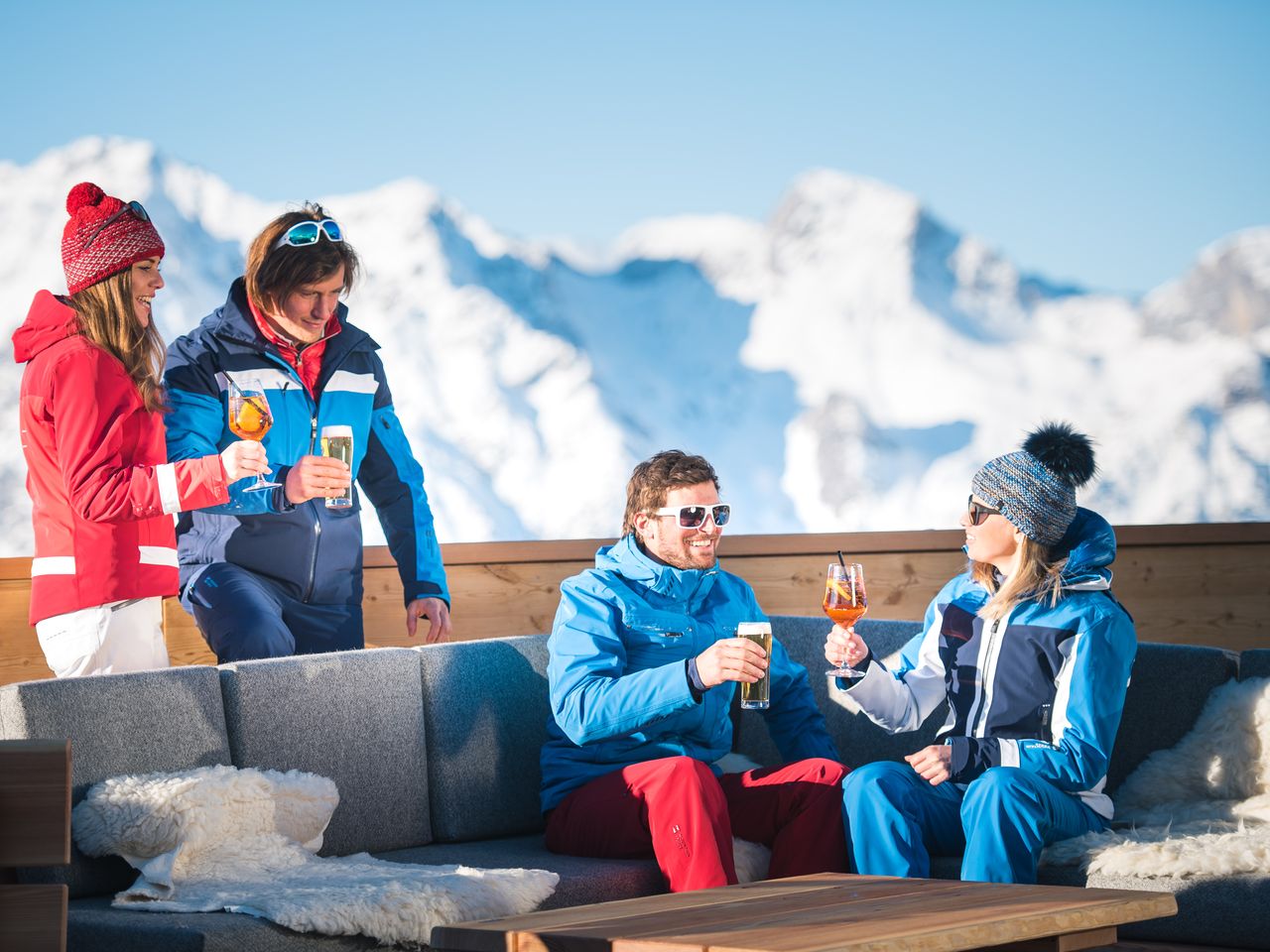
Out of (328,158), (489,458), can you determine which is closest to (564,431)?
(489,458)

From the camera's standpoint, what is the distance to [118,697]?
2.86 meters

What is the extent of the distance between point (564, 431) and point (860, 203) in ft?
4.32

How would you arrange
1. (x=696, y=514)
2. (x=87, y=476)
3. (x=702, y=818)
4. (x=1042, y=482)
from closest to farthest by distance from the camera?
(x=702, y=818)
(x=87, y=476)
(x=1042, y=482)
(x=696, y=514)

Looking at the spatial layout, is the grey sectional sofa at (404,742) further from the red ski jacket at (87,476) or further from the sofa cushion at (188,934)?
the red ski jacket at (87,476)

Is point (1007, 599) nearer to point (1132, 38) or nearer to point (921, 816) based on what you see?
point (921, 816)

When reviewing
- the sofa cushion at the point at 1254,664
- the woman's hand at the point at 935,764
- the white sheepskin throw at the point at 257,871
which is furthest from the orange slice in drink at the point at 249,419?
the sofa cushion at the point at 1254,664

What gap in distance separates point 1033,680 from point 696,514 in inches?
32.5

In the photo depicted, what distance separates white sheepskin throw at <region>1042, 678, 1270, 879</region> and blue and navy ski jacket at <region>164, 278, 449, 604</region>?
5.89 feet

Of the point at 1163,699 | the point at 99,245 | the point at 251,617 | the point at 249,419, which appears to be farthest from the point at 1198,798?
the point at 99,245

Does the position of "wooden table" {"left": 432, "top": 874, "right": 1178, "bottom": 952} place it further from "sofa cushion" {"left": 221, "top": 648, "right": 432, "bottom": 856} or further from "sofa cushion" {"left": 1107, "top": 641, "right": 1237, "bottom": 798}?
"sofa cushion" {"left": 1107, "top": 641, "right": 1237, "bottom": 798}

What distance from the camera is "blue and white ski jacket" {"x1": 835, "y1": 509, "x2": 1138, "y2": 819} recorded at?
3168 millimetres

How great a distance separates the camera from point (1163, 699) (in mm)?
3537

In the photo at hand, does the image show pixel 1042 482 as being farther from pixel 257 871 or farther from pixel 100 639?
pixel 100 639

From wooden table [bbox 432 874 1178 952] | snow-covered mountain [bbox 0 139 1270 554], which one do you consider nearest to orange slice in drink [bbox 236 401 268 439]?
wooden table [bbox 432 874 1178 952]
